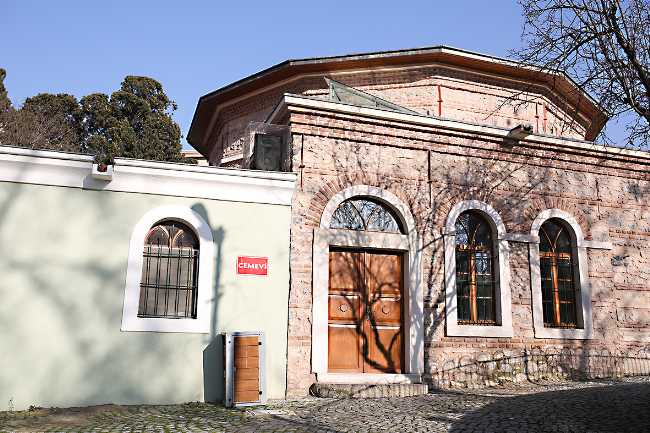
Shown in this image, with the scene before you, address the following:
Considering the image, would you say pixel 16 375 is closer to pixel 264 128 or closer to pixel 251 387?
pixel 251 387

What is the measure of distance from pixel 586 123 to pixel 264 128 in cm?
1199

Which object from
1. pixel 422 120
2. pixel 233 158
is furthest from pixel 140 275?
pixel 233 158

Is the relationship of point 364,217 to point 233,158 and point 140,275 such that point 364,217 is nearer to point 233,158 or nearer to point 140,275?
point 140,275

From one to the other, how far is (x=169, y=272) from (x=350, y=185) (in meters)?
3.13

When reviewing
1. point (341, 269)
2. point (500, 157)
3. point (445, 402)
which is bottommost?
point (445, 402)

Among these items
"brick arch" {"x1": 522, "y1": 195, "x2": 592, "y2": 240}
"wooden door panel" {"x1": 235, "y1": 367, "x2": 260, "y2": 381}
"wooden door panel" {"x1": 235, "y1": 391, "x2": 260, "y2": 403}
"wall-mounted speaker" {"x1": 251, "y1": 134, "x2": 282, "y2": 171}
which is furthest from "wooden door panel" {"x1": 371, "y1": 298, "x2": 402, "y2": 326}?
"brick arch" {"x1": 522, "y1": 195, "x2": 592, "y2": 240}

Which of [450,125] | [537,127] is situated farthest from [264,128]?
[537,127]

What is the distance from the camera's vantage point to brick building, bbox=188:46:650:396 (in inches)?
305

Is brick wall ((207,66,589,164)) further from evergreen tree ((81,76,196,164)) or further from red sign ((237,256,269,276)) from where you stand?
evergreen tree ((81,76,196,164))

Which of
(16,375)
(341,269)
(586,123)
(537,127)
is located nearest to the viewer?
(16,375)

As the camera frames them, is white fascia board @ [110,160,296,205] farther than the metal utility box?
Yes

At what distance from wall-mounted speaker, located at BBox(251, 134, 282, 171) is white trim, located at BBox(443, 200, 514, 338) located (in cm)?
310

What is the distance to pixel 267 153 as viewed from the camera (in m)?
8.11

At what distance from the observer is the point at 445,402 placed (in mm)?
6734
